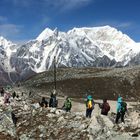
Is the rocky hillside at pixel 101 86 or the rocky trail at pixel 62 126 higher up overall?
the rocky hillside at pixel 101 86

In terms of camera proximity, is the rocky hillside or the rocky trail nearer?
the rocky trail

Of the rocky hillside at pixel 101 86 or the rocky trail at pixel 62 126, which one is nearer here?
the rocky trail at pixel 62 126

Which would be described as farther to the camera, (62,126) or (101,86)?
(101,86)

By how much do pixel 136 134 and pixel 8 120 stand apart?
1557 cm

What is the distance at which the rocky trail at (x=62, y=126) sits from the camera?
37781 mm

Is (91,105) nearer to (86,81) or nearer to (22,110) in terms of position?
(22,110)

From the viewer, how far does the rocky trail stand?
3778 cm

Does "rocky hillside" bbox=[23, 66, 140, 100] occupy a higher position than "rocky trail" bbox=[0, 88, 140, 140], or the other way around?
"rocky hillside" bbox=[23, 66, 140, 100]

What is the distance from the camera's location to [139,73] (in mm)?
180500

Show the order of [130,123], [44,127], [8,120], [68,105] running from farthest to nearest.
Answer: [68,105] → [8,120] → [44,127] → [130,123]

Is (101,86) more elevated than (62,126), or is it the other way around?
(101,86)

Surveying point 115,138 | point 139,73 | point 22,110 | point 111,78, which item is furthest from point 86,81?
point 115,138

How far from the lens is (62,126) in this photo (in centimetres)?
4181

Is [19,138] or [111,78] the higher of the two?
[111,78]
